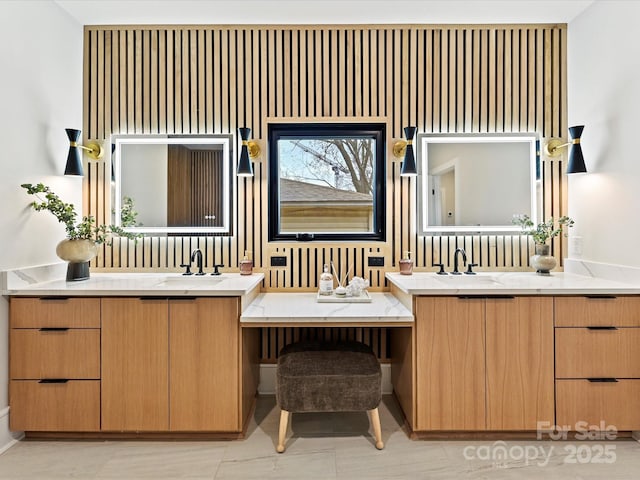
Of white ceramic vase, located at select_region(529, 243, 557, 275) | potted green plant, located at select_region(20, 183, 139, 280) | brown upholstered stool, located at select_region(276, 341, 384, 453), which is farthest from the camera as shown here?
white ceramic vase, located at select_region(529, 243, 557, 275)

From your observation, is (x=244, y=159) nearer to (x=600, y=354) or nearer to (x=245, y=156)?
(x=245, y=156)

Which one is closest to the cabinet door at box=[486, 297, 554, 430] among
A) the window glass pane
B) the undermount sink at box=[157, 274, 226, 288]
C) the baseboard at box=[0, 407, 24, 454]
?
the window glass pane

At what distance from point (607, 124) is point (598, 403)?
5.77 ft

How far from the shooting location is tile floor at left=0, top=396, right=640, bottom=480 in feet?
6.31

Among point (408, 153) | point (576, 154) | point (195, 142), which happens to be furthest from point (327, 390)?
point (576, 154)

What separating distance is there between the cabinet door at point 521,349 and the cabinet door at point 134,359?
1.88 m

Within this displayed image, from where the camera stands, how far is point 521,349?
213 cm

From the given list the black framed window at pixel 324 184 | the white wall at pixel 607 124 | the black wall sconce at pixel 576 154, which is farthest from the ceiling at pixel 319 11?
the black wall sconce at pixel 576 154

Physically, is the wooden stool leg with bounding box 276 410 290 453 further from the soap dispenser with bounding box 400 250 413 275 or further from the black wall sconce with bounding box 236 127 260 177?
the black wall sconce with bounding box 236 127 260 177

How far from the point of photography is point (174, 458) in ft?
6.77

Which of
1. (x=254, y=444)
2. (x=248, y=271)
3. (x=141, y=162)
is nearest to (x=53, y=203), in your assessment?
(x=141, y=162)

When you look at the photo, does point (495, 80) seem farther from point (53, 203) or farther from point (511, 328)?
point (53, 203)

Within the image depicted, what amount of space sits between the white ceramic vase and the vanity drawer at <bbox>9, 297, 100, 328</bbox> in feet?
9.54

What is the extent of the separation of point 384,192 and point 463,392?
4.87 feet
